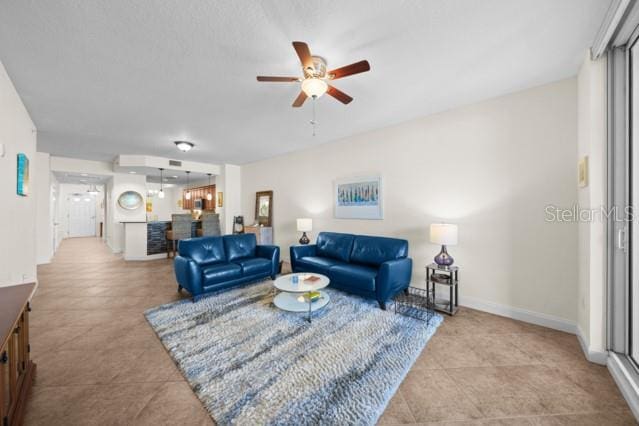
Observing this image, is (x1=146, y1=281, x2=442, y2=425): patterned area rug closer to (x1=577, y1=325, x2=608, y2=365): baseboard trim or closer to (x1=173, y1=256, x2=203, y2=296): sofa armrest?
(x1=173, y1=256, x2=203, y2=296): sofa armrest

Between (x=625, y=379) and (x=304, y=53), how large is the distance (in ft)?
10.7

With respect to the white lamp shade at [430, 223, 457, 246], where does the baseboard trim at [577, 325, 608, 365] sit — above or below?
below

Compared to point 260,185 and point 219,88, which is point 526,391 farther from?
point 260,185

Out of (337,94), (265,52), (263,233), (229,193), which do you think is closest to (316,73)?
(337,94)

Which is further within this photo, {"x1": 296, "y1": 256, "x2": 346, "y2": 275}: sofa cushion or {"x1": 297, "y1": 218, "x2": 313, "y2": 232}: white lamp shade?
{"x1": 297, "y1": 218, "x2": 313, "y2": 232}: white lamp shade

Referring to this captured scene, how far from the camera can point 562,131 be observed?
2.50 m

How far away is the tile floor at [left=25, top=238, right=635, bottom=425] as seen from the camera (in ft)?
4.90

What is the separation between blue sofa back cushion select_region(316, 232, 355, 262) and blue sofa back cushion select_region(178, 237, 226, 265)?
1735 millimetres

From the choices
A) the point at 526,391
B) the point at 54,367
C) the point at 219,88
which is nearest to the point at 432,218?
the point at 526,391

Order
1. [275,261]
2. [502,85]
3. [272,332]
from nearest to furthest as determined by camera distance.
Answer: [272,332] → [502,85] → [275,261]

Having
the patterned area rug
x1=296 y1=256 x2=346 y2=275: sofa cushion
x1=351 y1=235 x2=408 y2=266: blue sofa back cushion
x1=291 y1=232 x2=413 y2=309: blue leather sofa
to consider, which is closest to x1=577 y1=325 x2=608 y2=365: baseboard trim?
the patterned area rug

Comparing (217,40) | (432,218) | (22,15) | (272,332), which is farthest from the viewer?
(432,218)

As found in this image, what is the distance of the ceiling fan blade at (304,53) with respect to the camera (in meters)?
1.58

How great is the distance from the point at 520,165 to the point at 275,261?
12.3ft
